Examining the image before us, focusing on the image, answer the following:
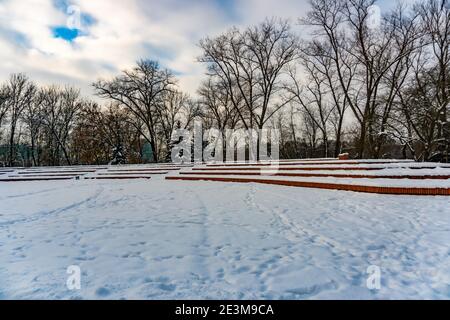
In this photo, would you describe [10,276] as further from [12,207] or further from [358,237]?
[12,207]

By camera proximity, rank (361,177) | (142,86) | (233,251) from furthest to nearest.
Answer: (142,86), (361,177), (233,251)

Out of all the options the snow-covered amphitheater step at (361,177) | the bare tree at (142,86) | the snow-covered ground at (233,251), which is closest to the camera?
the snow-covered ground at (233,251)

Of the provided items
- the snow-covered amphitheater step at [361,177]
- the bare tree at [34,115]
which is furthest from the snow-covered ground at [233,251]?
the bare tree at [34,115]

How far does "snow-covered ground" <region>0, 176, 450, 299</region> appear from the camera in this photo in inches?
111

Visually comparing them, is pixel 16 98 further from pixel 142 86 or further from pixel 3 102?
pixel 142 86

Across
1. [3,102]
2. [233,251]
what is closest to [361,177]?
[233,251]

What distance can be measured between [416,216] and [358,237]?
6.16ft

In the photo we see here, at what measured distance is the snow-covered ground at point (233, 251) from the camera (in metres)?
2.81

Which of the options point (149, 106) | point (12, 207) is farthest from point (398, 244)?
point (149, 106)

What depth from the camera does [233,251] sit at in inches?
154

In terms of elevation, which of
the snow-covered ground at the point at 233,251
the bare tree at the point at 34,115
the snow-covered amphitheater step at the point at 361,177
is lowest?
the snow-covered ground at the point at 233,251

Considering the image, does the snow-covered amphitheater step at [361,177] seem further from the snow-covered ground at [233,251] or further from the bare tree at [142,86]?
the bare tree at [142,86]

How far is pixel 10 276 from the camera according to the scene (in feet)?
10.2

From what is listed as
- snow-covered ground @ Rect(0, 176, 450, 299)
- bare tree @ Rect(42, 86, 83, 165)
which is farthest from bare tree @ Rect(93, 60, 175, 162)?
snow-covered ground @ Rect(0, 176, 450, 299)
